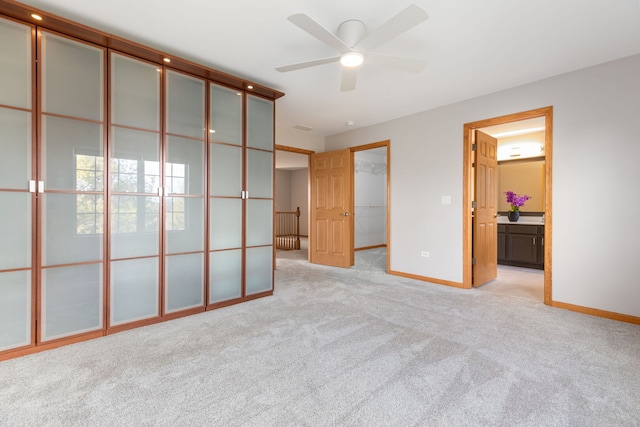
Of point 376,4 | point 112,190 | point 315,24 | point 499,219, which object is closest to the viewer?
point 315,24

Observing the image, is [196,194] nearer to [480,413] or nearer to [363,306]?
[363,306]

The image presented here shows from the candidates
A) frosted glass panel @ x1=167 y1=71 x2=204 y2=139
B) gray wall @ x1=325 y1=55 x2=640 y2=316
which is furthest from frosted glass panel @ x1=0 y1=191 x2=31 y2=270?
gray wall @ x1=325 y1=55 x2=640 y2=316

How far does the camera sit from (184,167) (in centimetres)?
299

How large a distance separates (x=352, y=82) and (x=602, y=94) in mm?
2598

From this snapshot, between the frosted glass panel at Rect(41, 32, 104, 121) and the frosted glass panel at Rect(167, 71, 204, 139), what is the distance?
548 millimetres

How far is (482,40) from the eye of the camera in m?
2.61

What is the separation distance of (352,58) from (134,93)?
6.45 feet

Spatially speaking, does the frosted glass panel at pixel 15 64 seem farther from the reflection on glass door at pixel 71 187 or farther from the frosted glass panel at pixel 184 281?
the frosted glass panel at pixel 184 281

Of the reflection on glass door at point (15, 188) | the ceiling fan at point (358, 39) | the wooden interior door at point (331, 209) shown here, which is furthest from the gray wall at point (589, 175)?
the reflection on glass door at point (15, 188)

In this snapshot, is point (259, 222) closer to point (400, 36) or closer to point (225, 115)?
point (225, 115)

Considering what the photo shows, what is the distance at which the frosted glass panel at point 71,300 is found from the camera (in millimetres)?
2301

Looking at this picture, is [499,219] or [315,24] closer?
[315,24]

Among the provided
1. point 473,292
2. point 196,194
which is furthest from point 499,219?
point 196,194

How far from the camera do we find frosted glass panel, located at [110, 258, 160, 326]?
2598 millimetres
